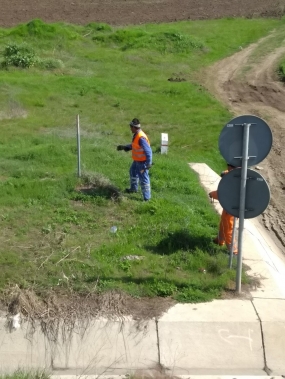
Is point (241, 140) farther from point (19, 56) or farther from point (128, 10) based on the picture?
point (128, 10)

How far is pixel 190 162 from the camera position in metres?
15.5

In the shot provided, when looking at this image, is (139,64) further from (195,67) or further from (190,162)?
(190,162)

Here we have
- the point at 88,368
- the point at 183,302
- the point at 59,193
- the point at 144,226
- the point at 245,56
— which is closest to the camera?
the point at 88,368

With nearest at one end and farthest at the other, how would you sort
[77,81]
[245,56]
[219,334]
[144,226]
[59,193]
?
[219,334]
[144,226]
[59,193]
[77,81]
[245,56]

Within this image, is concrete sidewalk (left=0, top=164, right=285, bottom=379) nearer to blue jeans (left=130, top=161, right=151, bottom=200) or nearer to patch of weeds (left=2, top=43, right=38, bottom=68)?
blue jeans (left=130, top=161, right=151, bottom=200)

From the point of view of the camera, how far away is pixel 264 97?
2309 centimetres

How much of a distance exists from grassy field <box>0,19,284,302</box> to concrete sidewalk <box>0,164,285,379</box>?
0.58 metres

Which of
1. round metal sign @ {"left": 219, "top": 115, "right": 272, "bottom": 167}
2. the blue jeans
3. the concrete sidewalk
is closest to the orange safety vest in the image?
the blue jeans

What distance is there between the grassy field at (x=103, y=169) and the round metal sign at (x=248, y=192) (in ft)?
3.92

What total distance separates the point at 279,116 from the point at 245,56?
359 inches

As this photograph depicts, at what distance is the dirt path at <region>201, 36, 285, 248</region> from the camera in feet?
44.5

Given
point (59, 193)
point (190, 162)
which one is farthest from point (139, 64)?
point (59, 193)

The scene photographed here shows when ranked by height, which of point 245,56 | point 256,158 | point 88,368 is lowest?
point 88,368

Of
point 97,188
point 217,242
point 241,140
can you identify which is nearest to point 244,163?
point 241,140
